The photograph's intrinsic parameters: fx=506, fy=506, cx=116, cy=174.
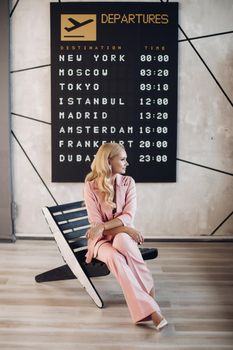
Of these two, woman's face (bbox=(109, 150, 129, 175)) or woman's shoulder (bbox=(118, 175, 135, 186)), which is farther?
woman's shoulder (bbox=(118, 175, 135, 186))

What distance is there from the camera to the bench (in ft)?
11.4

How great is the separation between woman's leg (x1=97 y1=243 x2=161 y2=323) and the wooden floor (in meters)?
0.10

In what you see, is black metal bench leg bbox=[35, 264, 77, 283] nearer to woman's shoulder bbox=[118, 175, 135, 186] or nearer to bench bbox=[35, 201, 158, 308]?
bench bbox=[35, 201, 158, 308]

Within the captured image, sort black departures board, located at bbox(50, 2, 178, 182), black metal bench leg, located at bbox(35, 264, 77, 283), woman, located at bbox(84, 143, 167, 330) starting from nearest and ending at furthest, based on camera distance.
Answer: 1. woman, located at bbox(84, 143, 167, 330)
2. black metal bench leg, located at bbox(35, 264, 77, 283)
3. black departures board, located at bbox(50, 2, 178, 182)

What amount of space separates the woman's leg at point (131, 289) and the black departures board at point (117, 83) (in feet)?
6.10

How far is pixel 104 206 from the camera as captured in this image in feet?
11.4

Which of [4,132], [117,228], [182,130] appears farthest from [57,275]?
[182,130]

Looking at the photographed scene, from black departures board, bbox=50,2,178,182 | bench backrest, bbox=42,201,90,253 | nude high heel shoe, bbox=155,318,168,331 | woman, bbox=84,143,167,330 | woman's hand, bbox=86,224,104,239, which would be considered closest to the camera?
nude high heel shoe, bbox=155,318,168,331

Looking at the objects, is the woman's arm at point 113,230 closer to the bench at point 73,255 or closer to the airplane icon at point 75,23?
the bench at point 73,255

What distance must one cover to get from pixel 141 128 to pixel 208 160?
747 mm

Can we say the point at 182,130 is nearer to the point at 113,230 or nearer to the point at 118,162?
the point at 118,162

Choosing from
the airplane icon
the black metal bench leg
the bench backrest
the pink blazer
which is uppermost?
the airplane icon

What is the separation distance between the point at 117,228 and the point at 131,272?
34cm

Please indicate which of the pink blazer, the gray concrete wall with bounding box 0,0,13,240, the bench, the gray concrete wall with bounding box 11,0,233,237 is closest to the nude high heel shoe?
the bench
